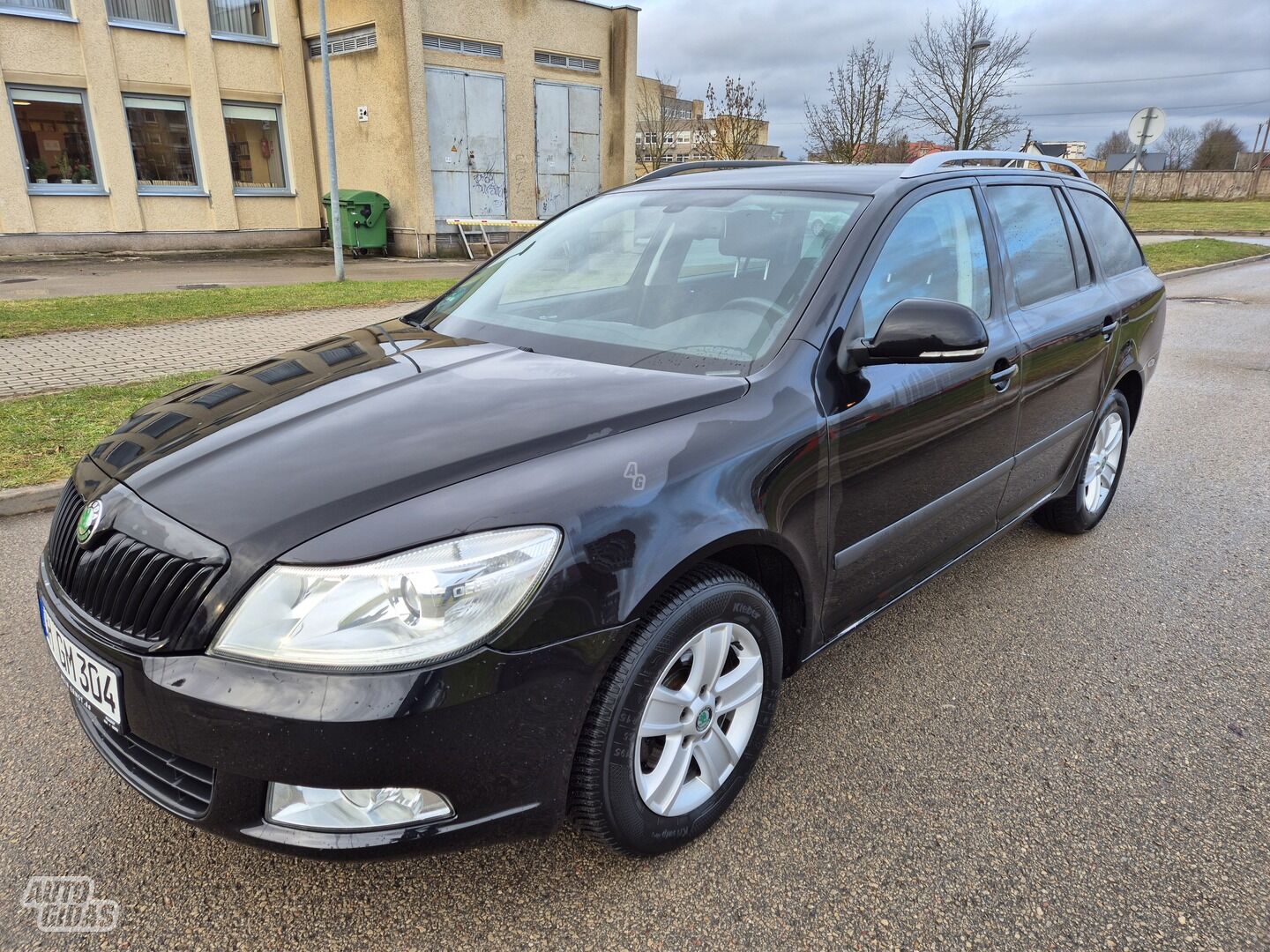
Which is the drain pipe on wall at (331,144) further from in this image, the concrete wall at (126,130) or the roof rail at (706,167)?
the roof rail at (706,167)

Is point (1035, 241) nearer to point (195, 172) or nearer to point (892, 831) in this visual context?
point (892, 831)

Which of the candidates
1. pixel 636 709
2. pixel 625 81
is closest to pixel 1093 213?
pixel 636 709

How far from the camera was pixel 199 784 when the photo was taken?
1780 millimetres

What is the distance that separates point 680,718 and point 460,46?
59.4ft

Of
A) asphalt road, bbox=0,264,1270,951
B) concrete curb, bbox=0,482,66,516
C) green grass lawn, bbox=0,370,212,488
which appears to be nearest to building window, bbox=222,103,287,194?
green grass lawn, bbox=0,370,212,488

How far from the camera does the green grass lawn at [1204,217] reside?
94.3 ft

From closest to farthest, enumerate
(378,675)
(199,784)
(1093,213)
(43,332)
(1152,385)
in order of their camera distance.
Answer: (378,675) < (199,784) < (1093,213) < (1152,385) < (43,332)

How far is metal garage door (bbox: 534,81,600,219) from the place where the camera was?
18969mm

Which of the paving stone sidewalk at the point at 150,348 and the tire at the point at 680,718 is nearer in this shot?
the tire at the point at 680,718

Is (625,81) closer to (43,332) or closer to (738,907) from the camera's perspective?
(43,332)

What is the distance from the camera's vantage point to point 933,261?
2.94m

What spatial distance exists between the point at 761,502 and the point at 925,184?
4.89 ft

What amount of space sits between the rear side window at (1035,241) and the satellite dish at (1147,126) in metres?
16.0

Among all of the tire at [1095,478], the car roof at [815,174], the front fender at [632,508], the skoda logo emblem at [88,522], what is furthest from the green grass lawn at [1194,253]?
the skoda logo emblem at [88,522]
